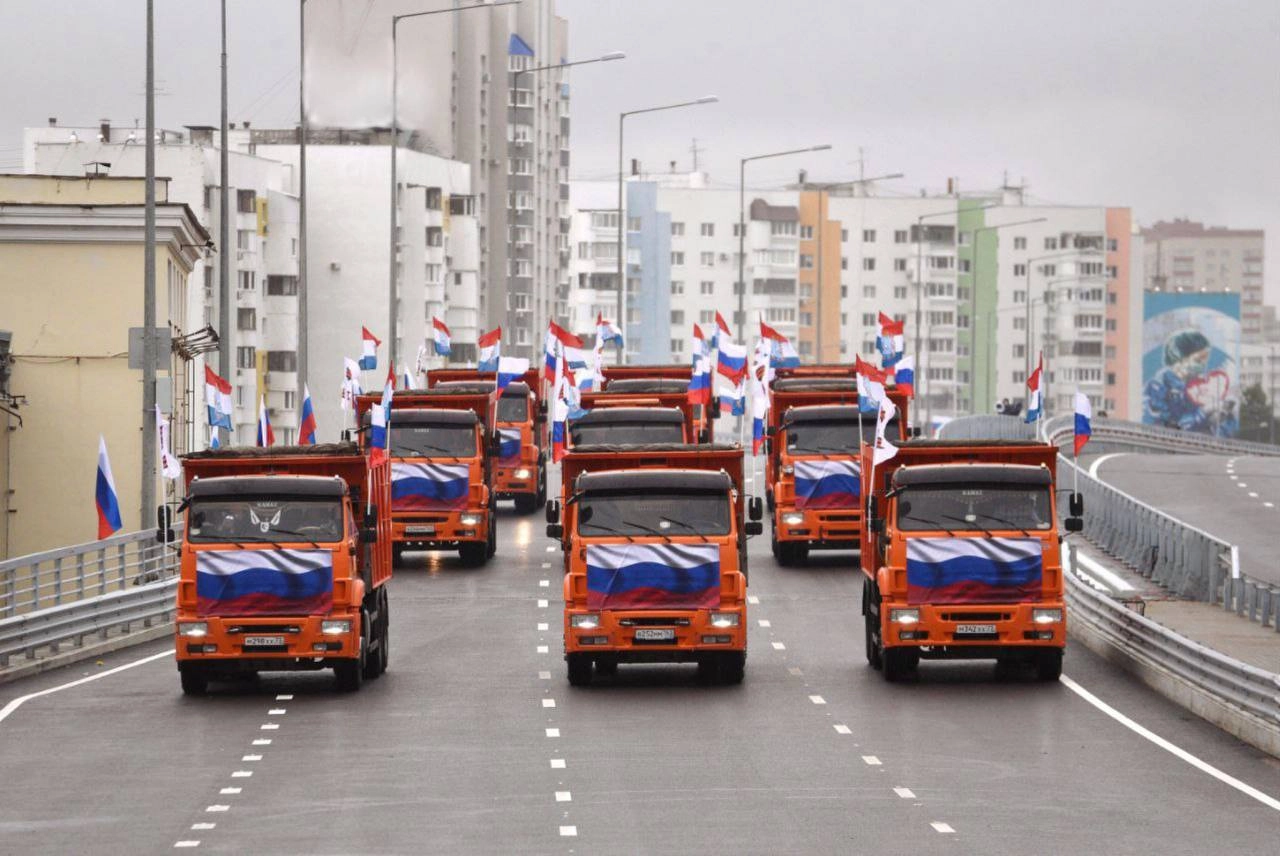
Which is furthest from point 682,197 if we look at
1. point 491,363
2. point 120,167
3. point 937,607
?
point 937,607

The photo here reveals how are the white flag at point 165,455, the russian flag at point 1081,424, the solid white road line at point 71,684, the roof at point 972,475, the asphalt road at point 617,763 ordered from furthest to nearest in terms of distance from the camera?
1. the russian flag at point 1081,424
2. the white flag at point 165,455
3. the roof at point 972,475
4. the solid white road line at point 71,684
5. the asphalt road at point 617,763

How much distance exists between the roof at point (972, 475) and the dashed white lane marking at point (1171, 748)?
7.33 ft

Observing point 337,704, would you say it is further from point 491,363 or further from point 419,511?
point 491,363

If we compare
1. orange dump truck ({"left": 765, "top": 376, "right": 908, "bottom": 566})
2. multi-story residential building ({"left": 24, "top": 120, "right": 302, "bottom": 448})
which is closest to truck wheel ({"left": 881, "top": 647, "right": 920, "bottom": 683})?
orange dump truck ({"left": 765, "top": 376, "right": 908, "bottom": 566})

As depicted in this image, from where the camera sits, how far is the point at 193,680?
26422 mm

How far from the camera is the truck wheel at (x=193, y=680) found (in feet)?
86.0

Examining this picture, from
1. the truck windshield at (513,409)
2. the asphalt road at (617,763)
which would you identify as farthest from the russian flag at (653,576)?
the truck windshield at (513,409)

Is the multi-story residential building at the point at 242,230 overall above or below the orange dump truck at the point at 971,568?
above

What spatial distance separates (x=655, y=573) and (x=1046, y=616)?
4.04 meters

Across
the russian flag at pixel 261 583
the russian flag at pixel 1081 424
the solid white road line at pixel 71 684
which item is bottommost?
the solid white road line at pixel 71 684

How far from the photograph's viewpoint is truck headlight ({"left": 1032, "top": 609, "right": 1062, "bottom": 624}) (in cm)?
2658

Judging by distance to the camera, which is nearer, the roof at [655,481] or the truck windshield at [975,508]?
the truck windshield at [975,508]

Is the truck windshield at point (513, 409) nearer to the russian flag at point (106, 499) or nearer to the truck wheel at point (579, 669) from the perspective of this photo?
the russian flag at point (106, 499)

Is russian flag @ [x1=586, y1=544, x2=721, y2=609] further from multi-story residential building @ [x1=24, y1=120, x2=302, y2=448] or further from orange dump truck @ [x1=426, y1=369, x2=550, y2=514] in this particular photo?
multi-story residential building @ [x1=24, y1=120, x2=302, y2=448]
